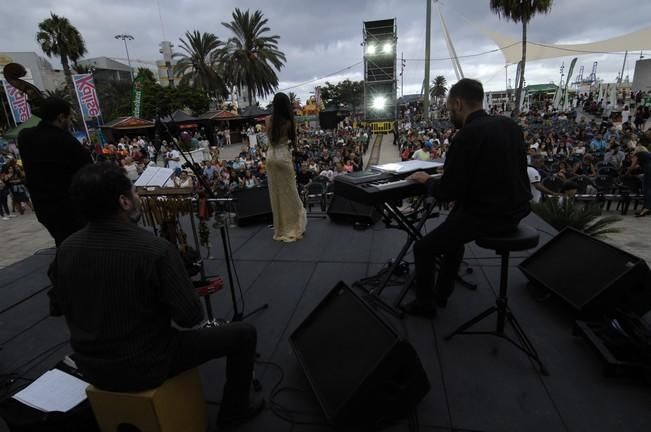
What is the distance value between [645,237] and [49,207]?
907cm

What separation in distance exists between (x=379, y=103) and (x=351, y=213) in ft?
86.9

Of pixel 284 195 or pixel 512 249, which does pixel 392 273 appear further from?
pixel 284 195

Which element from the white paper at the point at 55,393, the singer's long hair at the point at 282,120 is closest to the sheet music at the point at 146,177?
the white paper at the point at 55,393

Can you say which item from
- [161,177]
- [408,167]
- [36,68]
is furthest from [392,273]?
[36,68]

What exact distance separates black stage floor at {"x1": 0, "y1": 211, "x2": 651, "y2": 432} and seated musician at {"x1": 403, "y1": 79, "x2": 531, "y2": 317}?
72 cm

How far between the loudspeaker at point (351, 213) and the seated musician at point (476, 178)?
96.4 inches

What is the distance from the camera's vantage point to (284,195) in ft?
14.4

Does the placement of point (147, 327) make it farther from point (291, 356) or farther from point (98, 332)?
point (291, 356)

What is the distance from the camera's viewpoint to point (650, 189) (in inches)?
273

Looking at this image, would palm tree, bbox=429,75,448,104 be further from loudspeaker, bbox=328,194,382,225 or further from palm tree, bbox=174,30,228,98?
loudspeaker, bbox=328,194,382,225

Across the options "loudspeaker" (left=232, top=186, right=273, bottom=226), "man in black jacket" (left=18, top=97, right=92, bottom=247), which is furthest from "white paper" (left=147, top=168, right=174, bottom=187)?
"loudspeaker" (left=232, top=186, right=273, bottom=226)

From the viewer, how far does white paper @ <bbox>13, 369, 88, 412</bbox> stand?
1598mm

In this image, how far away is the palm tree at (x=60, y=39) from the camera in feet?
71.2

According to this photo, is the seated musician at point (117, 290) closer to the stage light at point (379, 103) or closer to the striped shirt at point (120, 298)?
the striped shirt at point (120, 298)
